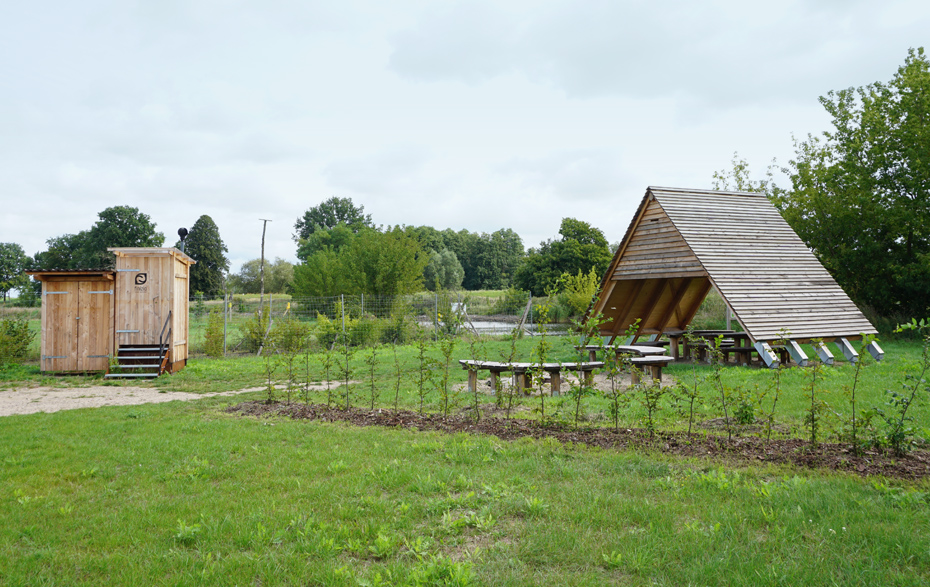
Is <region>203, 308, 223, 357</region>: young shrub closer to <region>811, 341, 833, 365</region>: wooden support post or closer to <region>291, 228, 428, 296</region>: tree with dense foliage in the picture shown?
<region>291, 228, 428, 296</region>: tree with dense foliage

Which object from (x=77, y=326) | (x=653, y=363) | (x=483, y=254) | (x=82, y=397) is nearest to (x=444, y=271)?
(x=483, y=254)

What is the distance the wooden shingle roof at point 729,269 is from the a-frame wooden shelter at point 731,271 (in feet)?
0.08

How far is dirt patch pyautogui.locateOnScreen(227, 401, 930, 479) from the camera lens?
4.77 metres

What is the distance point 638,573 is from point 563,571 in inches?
15.7

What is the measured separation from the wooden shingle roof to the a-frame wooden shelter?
0.08 feet

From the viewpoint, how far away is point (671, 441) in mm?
5676

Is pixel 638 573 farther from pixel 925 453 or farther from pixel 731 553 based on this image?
pixel 925 453

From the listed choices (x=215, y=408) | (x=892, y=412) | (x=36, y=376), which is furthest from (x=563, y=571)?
(x=36, y=376)

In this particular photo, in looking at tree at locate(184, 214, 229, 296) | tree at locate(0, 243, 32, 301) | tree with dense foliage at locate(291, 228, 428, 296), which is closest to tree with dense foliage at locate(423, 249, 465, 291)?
tree at locate(184, 214, 229, 296)

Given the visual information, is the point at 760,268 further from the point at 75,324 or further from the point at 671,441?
the point at 75,324

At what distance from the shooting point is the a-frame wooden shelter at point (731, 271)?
12266 millimetres

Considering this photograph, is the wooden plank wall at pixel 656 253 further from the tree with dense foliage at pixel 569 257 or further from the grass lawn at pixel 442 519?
the tree with dense foliage at pixel 569 257

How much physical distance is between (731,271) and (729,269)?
6 cm

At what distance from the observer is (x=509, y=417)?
705 centimetres
